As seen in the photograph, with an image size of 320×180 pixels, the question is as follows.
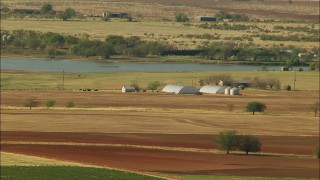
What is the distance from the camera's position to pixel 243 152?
49531 millimetres

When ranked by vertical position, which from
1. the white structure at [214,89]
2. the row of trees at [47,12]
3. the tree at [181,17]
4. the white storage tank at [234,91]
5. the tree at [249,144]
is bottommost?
the tree at [181,17]

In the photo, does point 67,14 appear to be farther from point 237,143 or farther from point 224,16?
point 237,143

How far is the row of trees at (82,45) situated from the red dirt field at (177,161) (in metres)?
68.1

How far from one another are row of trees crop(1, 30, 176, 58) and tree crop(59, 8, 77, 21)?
30.5m

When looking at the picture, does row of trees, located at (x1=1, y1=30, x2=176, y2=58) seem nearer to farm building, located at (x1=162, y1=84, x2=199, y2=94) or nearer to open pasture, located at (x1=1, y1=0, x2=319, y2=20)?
open pasture, located at (x1=1, y1=0, x2=319, y2=20)

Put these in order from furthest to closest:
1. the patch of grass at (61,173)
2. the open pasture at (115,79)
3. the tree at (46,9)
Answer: the tree at (46,9) < the open pasture at (115,79) < the patch of grass at (61,173)

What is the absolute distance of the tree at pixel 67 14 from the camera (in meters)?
165

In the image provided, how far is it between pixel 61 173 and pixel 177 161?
375 inches

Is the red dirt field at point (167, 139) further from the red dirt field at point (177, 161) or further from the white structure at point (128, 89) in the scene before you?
the white structure at point (128, 89)

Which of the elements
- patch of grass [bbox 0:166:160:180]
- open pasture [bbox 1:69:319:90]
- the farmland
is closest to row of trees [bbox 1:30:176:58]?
the farmland

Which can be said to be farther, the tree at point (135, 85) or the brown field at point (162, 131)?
the tree at point (135, 85)

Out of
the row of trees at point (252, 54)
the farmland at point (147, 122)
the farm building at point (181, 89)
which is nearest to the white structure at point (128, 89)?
the farmland at point (147, 122)

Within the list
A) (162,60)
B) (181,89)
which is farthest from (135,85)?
(162,60)

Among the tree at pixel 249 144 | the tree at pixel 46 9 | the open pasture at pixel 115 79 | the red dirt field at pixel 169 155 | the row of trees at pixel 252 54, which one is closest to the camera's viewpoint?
the red dirt field at pixel 169 155
